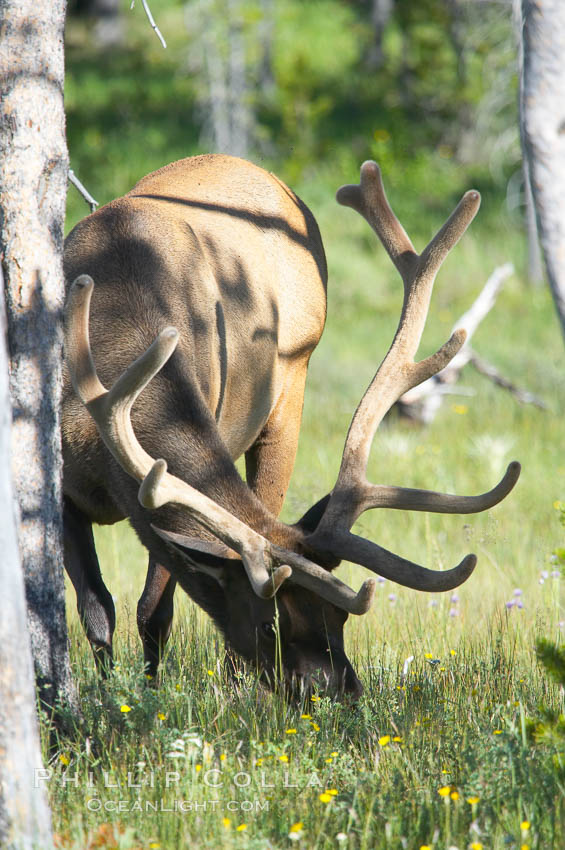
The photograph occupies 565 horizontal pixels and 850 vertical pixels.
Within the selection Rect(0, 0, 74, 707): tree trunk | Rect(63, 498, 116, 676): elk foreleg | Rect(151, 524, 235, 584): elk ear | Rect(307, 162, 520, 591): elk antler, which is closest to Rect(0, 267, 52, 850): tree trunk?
Rect(0, 0, 74, 707): tree trunk

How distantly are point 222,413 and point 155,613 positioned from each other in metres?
0.94

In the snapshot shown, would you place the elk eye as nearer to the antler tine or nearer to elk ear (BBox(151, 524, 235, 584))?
elk ear (BBox(151, 524, 235, 584))

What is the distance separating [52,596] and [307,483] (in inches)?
174

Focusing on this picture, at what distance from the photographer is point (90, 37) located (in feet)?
93.0

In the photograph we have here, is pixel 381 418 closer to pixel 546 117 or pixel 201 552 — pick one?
pixel 201 552

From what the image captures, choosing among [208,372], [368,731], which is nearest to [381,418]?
[208,372]

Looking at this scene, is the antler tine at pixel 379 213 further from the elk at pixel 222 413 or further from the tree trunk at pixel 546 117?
the tree trunk at pixel 546 117

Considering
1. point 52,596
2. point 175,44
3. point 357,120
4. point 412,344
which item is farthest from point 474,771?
point 175,44

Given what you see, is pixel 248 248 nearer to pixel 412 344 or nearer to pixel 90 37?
pixel 412 344

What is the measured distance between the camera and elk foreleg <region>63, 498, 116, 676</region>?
4.18m

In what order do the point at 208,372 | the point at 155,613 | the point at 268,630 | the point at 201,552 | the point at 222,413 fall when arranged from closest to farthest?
the point at 268,630 < the point at 201,552 < the point at 208,372 < the point at 155,613 < the point at 222,413

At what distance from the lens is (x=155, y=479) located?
122 inches

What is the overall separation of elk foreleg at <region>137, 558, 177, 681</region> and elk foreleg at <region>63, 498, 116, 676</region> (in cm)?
20

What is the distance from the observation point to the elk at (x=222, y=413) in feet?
11.0
